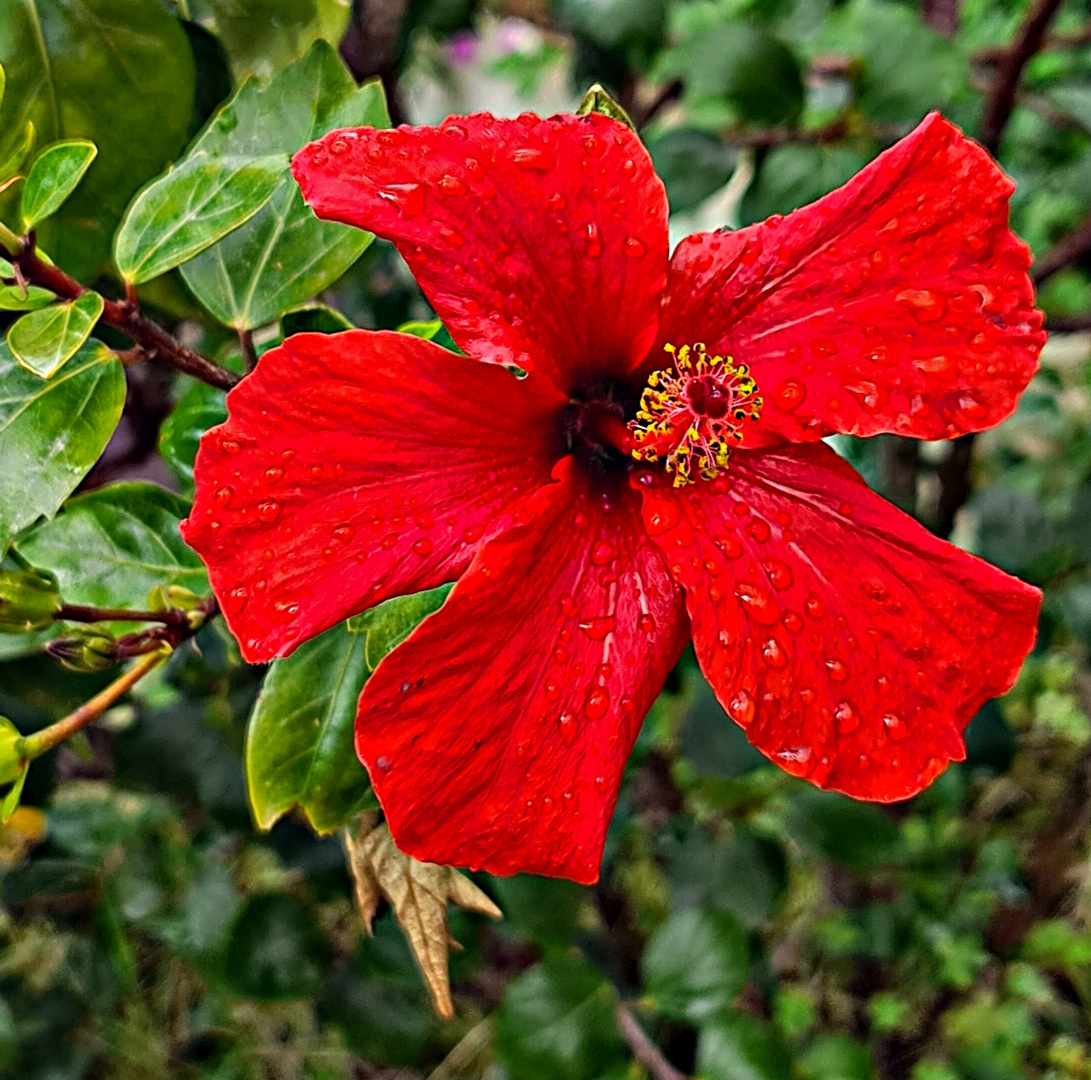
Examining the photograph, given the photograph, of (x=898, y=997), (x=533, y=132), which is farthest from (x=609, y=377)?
(x=898, y=997)

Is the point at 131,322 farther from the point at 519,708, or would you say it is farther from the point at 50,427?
the point at 519,708

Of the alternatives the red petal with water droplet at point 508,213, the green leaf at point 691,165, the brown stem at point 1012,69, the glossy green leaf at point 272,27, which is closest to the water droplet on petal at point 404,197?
the red petal with water droplet at point 508,213

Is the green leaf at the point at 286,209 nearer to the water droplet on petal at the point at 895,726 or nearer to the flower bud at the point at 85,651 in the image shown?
the flower bud at the point at 85,651

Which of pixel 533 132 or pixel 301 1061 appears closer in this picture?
pixel 533 132

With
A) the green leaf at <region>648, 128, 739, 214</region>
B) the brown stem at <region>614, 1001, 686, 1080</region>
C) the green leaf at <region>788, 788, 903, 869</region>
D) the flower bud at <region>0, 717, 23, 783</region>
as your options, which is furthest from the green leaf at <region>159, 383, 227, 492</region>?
the green leaf at <region>788, 788, 903, 869</region>

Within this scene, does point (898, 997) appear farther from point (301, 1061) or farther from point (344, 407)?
point (344, 407)
